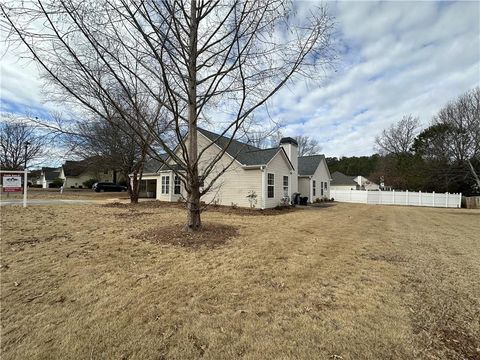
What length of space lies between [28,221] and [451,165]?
34.6 m

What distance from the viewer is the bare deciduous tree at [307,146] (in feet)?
158

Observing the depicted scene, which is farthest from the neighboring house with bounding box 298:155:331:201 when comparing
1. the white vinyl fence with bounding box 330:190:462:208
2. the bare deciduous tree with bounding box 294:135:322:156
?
the bare deciduous tree with bounding box 294:135:322:156

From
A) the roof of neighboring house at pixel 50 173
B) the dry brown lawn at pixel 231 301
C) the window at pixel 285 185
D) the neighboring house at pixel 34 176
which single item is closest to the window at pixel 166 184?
the window at pixel 285 185

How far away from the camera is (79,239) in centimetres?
618

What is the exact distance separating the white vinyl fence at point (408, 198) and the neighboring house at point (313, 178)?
394 centimetres

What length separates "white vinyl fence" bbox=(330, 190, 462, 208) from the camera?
26.3 meters

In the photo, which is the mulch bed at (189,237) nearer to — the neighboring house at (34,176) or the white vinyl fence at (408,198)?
the white vinyl fence at (408,198)

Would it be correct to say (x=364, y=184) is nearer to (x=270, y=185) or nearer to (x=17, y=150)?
(x=270, y=185)

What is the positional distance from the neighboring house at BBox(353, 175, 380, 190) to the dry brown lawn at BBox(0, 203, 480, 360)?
150 ft

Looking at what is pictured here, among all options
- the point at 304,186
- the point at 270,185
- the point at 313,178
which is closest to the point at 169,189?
the point at 270,185

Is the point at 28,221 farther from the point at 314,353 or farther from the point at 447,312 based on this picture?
the point at 447,312

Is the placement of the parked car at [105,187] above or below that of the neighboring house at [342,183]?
below

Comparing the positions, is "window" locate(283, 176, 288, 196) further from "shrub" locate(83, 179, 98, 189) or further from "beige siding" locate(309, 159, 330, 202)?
"shrub" locate(83, 179, 98, 189)

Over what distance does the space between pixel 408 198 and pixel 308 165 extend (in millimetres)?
11261
